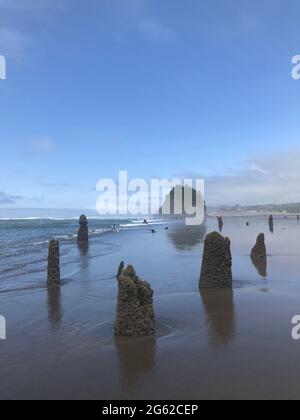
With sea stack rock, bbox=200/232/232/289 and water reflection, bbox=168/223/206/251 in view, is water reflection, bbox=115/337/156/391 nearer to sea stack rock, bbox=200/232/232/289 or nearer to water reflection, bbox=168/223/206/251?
sea stack rock, bbox=200/232/232/289

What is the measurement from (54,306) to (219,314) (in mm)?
6579

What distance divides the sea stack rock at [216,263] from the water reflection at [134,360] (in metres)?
7.25

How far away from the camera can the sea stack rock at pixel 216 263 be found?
18906 millimetres

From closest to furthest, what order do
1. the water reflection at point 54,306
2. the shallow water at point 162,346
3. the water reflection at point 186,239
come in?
the shallow water at point 162,346 < the water reflection at point 54,306 < the water reflection at point 186,239

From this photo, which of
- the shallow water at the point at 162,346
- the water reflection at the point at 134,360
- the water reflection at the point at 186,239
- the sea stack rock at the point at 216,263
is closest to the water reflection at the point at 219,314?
the shallow water at the point at 162,346

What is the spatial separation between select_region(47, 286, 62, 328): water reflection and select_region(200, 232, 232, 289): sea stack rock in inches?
251

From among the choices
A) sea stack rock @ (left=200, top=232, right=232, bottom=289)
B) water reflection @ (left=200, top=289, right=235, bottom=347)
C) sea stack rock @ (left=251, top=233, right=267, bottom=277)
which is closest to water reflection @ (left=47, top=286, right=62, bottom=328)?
water reflection @ (left=200, top=289, right=235, bottom=347)

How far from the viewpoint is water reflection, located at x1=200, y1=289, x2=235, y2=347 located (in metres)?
12.4

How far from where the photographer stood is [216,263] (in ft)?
63.2

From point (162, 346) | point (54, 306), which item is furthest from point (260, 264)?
point (162, 346)

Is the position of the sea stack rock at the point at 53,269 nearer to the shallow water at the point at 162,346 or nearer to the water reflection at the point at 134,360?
the shallow water at the point at 162,346

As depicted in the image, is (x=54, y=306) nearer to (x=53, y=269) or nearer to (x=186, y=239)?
(x=53, y=269)
